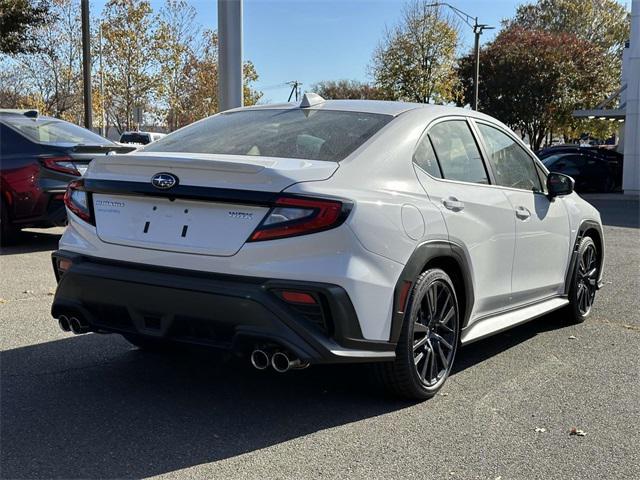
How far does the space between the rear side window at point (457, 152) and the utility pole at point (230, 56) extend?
19.2ft

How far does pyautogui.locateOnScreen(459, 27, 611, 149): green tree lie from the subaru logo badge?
126ft

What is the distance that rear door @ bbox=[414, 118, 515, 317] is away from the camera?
13.5ft

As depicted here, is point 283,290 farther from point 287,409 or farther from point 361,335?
point 287,409

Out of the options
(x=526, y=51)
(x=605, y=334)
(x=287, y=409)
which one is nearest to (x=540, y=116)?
(x=526, y=51)

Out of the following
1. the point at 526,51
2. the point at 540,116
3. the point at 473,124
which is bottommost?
the point at 473,124

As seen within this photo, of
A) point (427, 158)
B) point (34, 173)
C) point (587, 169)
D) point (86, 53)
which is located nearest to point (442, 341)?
point (427, 158)

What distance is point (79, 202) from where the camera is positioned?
156 inches

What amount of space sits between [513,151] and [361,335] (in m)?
2.47

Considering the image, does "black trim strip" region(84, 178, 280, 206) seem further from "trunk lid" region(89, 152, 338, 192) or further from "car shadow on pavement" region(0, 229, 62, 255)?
"car shadow on pavement" region(0, 229, 62, 255)

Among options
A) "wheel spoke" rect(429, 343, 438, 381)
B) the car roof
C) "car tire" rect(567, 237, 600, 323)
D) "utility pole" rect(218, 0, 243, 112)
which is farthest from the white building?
"wheel spoke" rect(429, 343, 438, 381)

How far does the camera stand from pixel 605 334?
575 cm

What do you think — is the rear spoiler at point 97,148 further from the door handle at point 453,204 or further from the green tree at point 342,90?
the green tree at point 342,90

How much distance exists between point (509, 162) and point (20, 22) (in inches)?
920

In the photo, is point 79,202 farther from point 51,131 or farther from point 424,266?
point 51,131
